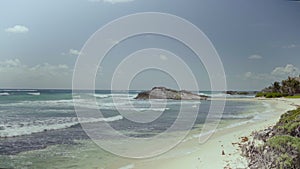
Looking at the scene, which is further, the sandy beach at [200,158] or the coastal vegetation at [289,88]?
the coastal vegetation at [289,88]

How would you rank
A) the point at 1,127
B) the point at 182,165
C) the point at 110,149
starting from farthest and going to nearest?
the point at 1,127
the point at 110,149
the point at 182,165

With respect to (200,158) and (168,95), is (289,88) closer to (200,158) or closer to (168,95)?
(168,95)

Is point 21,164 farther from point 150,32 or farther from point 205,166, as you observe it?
point 150,32

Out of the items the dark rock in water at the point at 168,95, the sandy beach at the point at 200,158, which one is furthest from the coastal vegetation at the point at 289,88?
the sandy beach at the point at 200,158

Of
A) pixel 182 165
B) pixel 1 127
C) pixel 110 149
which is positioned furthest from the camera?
pixel 1 127

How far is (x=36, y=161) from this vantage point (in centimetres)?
803

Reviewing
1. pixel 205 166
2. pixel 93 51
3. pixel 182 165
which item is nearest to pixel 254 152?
pixel 205 166

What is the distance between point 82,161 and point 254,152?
4472 mm

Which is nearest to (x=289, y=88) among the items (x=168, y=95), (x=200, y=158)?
(x=168, y=95)

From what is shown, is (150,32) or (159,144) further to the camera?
(159,144)

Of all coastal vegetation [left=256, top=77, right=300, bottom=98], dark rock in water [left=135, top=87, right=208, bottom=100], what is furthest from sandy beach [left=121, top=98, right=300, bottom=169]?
coastal vegetation [left=256, top=77, right=300, bottom=98]

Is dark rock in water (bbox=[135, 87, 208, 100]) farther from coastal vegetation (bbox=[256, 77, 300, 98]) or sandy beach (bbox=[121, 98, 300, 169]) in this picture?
sandy beach (bbox=[121, 98, 300, 169])

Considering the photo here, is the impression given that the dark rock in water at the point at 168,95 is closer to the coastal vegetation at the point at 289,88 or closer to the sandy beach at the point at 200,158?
the coastal vegetation at the point at 289,88

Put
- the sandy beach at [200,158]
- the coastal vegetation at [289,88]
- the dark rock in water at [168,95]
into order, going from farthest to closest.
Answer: the coastal vegetation at [289,88], the dark rock in water at [168,95], the sandy beach at [200,158]
